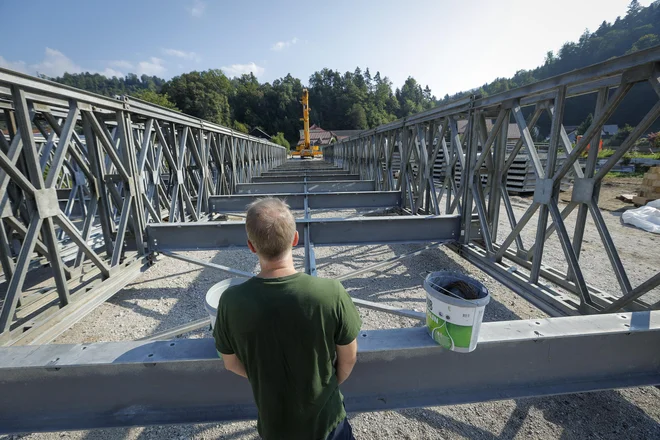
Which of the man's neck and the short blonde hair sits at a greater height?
the short blonde hair

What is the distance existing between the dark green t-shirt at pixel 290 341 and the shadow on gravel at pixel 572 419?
1.48m

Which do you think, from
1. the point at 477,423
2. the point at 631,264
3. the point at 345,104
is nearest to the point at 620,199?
the point at 631,264

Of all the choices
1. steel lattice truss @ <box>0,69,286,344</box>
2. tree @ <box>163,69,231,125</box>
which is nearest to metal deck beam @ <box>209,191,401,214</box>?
steel lattice truss @ <box>0,69,286,344</box>

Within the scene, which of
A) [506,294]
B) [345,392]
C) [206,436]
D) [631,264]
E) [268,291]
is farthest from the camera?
[631,264]

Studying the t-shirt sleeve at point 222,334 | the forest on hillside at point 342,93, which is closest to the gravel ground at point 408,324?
the t-shirt sleeve at point 222,334

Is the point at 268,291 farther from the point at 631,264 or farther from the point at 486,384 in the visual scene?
the point at 631,264

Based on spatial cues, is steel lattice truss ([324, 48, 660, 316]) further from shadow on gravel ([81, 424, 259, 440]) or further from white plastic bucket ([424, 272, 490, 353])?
shadow on gravel ([81, 424, 259, 440])

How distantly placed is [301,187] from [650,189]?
11000 mm

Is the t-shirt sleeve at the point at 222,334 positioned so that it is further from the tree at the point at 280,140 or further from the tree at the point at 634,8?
the tree at the point at 634,8

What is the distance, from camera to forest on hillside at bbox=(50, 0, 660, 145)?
71875 millimetres

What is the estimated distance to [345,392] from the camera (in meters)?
1.80

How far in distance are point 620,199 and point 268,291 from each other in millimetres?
14885

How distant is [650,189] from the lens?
9.82 meters

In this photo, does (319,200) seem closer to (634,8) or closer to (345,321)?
(345,321)
